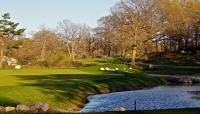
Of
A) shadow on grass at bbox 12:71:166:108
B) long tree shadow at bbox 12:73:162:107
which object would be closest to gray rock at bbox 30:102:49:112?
long tree shadow at bbox 12:73:162:107

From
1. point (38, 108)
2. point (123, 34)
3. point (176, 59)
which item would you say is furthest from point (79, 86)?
point (176, 59)

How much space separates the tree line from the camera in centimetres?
10556

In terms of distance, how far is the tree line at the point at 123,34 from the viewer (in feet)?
346

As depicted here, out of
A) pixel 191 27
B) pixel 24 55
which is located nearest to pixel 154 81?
pixel 191 27

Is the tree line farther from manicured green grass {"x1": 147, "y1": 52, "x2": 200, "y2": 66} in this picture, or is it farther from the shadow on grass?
the shadow on grass

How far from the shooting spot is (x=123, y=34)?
105m

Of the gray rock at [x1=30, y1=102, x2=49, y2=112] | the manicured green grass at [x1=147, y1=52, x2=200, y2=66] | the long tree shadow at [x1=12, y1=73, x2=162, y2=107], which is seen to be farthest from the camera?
the manicured green grass at [x1=147, y1=52, x2=200, y2=66]

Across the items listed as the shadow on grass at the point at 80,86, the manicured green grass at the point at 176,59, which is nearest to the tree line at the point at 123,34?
the manicured green grass at the point at 176,59

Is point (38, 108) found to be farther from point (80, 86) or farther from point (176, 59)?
point (176, 59)

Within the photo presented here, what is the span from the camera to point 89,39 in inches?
Result: 7126

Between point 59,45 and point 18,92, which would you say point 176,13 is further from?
point 18,92

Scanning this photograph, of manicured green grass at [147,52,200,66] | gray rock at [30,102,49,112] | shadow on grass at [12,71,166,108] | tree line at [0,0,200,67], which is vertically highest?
tree line at [0,0,200,67]

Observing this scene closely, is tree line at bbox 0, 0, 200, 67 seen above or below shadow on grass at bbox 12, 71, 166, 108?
above

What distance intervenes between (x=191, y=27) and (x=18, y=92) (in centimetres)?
9672
